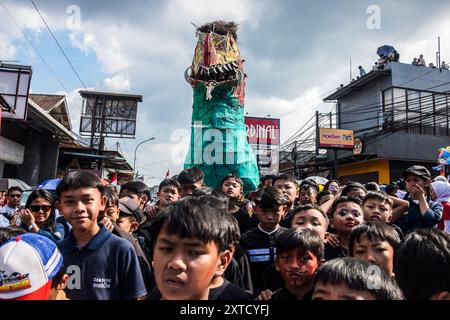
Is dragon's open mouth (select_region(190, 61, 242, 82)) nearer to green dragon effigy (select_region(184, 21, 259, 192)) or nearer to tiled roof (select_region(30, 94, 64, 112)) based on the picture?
green dragon effigy (select_region(184, 21, 259, 192))

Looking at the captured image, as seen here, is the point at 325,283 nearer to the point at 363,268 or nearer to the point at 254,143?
the point at 363,268

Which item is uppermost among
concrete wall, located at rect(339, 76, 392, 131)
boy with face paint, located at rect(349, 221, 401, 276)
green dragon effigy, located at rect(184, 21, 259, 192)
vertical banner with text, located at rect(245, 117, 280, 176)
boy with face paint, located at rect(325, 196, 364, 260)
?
concrete wall, located at rect(339, 76, 392, 131)

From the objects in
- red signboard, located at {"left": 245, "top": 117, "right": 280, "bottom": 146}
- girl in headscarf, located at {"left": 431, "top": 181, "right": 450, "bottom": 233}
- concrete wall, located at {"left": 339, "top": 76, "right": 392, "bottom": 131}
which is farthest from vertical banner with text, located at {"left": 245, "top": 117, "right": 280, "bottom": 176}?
girl in headscarf, located at {"left": 431, "top": 181, "right": 450, "bottom": 233}

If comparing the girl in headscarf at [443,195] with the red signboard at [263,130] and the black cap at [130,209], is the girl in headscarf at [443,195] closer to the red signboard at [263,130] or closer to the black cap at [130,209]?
the black cap at [130,209]

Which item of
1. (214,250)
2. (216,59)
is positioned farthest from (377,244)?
(216,59)

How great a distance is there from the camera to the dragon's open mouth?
21.2 feet

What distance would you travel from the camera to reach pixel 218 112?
259 inches

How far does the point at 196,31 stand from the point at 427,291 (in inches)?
259

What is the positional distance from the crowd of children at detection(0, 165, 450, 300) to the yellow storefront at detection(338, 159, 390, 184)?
12.0 meters

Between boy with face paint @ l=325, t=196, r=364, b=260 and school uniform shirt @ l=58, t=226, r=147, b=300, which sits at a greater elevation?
boy with face paint @ l=325, t=196, r=364, b=260

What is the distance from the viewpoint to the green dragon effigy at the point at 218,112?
6.27 meters

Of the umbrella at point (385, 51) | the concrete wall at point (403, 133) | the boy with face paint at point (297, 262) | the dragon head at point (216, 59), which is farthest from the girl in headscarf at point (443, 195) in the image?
the umbrella at point (385, 51)

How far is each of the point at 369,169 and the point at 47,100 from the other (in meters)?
13.7

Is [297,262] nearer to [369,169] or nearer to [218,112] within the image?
[218,112]
